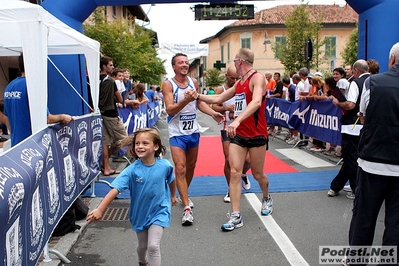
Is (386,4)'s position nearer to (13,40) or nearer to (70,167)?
(70,167)

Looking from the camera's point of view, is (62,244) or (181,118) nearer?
(62,244)

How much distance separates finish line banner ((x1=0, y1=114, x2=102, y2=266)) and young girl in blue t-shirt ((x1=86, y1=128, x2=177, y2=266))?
0.66 m

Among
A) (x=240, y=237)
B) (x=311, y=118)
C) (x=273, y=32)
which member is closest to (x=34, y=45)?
(x=240, y=237)

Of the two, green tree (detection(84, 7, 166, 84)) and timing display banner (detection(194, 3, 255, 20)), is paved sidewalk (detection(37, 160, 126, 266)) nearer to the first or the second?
timing display banner (detection(194, 3, 255, 20))

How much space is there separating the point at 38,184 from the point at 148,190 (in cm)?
89

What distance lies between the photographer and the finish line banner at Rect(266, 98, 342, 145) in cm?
902

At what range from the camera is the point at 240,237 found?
16.0 ft

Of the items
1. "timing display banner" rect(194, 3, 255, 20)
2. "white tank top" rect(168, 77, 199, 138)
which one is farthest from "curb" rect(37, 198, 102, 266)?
"timing display banner" rect(194, 3, 255, 20)

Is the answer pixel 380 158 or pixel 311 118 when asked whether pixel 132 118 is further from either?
pixel 380 158

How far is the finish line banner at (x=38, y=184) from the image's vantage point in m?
2.77

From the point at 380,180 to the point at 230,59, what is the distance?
47.0m

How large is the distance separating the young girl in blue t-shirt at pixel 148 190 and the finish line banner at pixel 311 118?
5.97 m

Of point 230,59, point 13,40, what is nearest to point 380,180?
A: point 13,40
